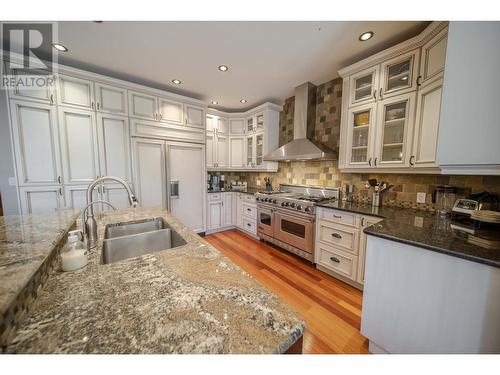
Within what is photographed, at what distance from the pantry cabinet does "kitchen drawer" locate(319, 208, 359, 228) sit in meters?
0.56

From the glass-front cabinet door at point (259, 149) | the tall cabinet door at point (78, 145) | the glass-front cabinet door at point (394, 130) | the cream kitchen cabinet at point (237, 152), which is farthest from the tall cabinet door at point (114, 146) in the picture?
the glass-front cabinet door at point (394, 130)

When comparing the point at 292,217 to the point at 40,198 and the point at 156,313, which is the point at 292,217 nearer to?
the point at 156,313

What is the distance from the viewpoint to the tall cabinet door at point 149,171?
2.69 metres

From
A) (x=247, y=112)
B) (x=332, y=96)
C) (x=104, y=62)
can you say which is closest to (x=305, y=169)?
(x=332, y=96)

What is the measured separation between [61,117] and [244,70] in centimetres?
228

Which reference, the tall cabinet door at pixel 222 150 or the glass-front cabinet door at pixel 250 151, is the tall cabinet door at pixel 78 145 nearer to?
the tall cabinet door at pixel 222 150

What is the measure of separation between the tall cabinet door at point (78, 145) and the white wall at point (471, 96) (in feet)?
11.4

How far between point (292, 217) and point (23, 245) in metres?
2.40

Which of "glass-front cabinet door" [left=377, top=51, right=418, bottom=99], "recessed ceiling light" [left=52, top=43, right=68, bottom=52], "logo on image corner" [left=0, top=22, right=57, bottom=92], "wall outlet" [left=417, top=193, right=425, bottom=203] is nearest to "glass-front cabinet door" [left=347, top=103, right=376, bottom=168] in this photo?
"glass-front cabinet door" [left=377, top=51, right=418, bottom=99]

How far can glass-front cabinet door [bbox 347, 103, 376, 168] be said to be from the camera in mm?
2012

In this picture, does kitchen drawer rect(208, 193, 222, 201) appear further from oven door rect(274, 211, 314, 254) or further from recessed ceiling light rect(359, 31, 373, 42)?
recessed ceiling light rect(359, 31, 373, 42)

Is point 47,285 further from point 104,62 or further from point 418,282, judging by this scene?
point 104,62

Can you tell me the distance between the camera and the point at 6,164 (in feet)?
6.45

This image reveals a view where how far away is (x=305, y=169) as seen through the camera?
3.08 metres
